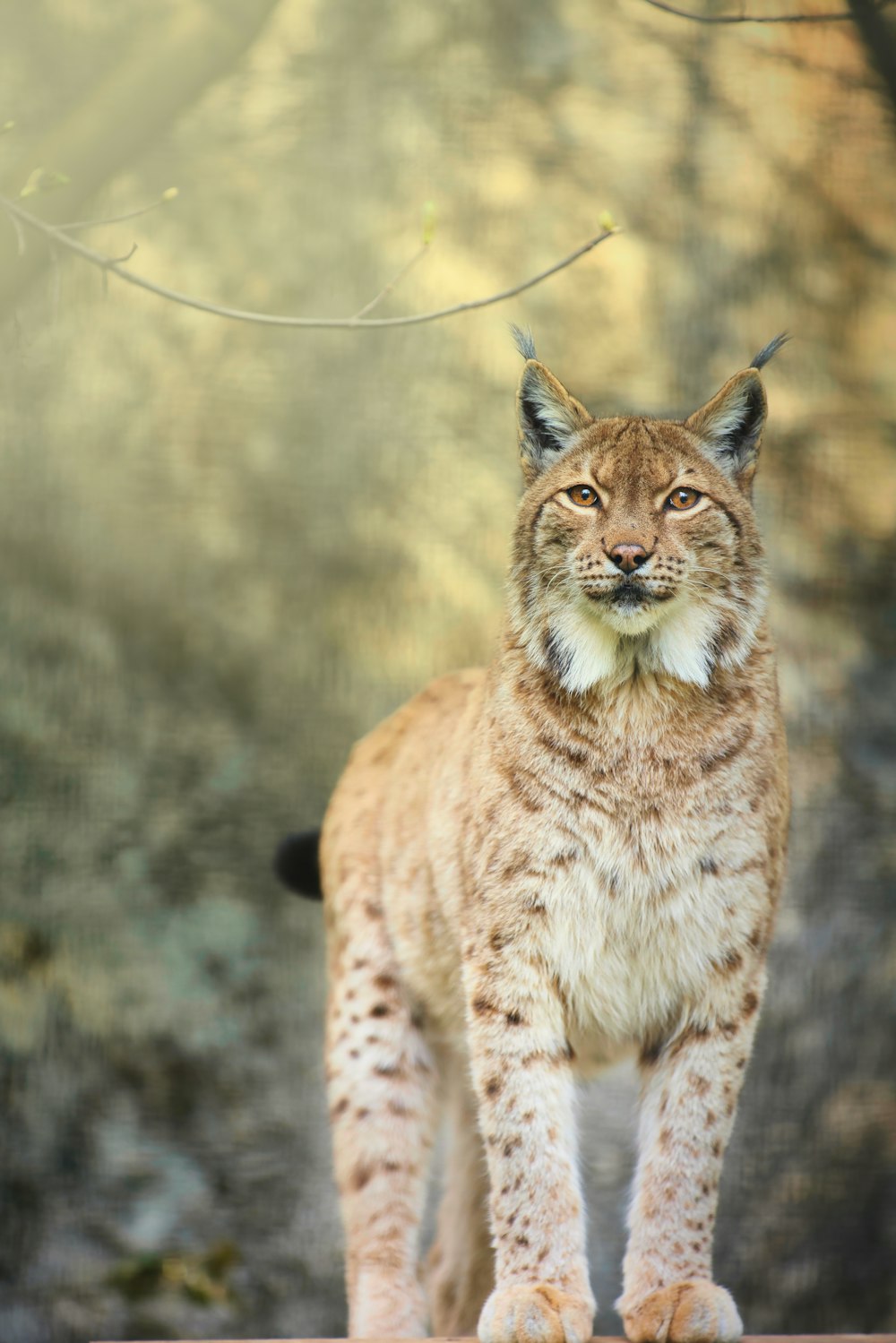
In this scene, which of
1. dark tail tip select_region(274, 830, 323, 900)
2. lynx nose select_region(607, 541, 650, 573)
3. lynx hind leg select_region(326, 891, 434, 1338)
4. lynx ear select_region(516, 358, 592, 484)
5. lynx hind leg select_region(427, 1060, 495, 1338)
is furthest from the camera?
dark tail tip select_region(274, 830, 323, 900)

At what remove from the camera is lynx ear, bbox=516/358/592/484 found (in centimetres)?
254

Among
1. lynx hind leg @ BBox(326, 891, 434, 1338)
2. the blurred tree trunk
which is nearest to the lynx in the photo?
lynx hind leg @ BBox(326, 891, 434, 1338)

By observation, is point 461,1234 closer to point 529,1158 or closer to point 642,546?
point 529,1158

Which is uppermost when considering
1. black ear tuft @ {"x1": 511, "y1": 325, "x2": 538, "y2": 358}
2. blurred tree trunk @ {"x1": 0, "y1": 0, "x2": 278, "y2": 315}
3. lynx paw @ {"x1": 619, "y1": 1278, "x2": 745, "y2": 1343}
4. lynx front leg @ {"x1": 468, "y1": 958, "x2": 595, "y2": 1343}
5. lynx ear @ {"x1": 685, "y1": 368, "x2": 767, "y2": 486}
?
blurred tree trunk @ {"x1": 0, "y1": 0, "x2": 278, "y2": 315}

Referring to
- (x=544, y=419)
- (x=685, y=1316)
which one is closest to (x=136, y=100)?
(x=544, y=419)

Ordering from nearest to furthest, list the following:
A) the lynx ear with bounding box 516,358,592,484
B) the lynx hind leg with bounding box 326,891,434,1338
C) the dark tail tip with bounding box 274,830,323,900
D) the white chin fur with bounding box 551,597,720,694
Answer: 1. the white chin fur with bounding box 551,597,720,694
2. the lynx ear with bounding box 516,358,592,484
3. the lynx hind leg with bounding box 326,891,434,1338
4. the dark tail tip with bounding box 274,830,323,900

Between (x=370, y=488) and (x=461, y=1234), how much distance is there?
1.58m

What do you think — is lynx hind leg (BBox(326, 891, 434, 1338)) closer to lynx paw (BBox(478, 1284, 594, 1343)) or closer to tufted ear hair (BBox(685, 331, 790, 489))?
lynx paw (BBox(478, 1284, 594, 1343))

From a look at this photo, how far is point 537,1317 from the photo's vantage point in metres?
2.18

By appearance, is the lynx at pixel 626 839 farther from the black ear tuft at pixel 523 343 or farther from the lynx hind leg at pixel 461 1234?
the lynx hind leg at pixel 461 1234

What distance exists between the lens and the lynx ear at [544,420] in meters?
2.54

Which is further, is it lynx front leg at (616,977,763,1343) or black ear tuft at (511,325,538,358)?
black ear tuft at (511,325,538,358)

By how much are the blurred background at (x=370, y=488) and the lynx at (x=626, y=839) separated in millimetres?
778

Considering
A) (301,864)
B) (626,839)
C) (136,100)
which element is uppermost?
(136,100)
